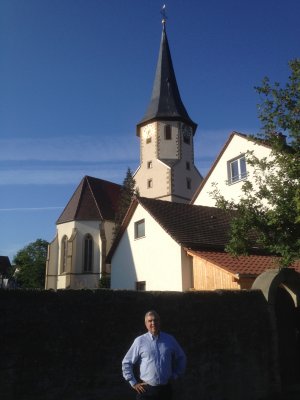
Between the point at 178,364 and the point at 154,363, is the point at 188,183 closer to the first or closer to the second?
the point at 178,364

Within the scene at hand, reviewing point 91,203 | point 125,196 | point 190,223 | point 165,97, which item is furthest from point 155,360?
point 165,97

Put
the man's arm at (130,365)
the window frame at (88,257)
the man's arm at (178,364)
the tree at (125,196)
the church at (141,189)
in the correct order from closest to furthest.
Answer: the man's arm at (130,365) → the man's arm at (178,364) → the church at (141,189) → the window frame at (88,257) → the tree at (125,196)

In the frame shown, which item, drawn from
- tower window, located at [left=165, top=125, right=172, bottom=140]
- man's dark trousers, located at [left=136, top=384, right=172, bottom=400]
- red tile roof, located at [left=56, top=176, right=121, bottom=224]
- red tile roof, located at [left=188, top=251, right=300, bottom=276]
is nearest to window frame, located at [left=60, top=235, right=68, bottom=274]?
red tile roof, located at [left=56, top=176, right=121, bottom=224]

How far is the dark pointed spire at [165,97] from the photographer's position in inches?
1693

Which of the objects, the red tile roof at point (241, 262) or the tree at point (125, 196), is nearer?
the red tile roof at point (241, 262)

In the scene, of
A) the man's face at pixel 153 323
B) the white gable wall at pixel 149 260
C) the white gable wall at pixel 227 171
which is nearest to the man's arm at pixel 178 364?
the man's face at pixel 153 323

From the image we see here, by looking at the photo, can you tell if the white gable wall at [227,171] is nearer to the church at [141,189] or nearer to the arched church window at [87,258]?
the church at [141,189]

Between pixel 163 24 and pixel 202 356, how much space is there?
166 ft

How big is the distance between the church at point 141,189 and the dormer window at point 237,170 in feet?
52.2

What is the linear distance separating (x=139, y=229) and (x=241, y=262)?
622 centimetres

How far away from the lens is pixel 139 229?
19.4 m

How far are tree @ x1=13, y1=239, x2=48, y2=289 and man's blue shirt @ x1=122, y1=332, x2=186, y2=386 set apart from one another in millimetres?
50839

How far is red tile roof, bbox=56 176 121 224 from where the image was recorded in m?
38.8

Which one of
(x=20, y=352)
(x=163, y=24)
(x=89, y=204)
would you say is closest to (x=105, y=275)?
(x=89, y=204)
